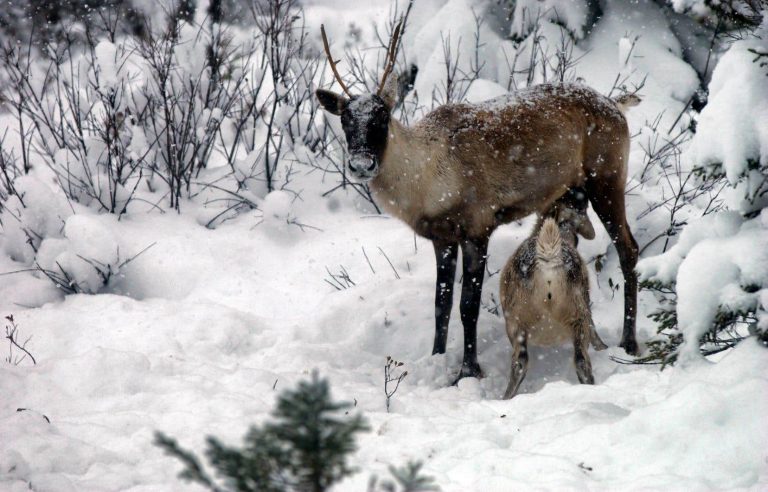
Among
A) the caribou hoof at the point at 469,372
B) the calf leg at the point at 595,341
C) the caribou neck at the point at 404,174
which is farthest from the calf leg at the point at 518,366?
the caribou neck at the point at 404,174

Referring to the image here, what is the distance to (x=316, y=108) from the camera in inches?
330

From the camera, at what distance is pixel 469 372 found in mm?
5184

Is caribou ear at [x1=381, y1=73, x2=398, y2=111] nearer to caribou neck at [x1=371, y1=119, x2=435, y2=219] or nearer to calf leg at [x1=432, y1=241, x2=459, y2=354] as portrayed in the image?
caribou neck at [x1=371, y1=119, x2=435, y2=219]

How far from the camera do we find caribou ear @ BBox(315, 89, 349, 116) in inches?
202

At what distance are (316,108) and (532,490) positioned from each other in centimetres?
653

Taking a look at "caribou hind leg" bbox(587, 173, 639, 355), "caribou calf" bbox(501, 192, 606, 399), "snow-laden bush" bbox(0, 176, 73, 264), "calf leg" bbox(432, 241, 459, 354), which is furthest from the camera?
"snow-laden bush" bbox(0, 176, 73, 264)

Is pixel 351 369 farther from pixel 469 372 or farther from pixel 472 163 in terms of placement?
pixel 472 163

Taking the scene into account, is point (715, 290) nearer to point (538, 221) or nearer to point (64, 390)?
point (538, 221)

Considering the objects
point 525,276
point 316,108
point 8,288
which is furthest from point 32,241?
point 525,276

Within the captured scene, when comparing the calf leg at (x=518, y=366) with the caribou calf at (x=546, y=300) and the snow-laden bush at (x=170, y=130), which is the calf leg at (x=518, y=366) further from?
the snow-laden bush at (x=170, y=130)

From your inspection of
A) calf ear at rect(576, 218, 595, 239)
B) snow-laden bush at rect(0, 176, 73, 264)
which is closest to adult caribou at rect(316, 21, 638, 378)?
calf ear at rect(576, 218, 595, 239)

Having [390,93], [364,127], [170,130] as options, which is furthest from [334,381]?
[170,130]

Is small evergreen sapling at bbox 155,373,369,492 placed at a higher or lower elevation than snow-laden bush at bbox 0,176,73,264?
lower

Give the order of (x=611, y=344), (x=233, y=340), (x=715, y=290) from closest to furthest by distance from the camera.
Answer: (x=715, y=290), (x=233, y=340), (x=611, y=344)
